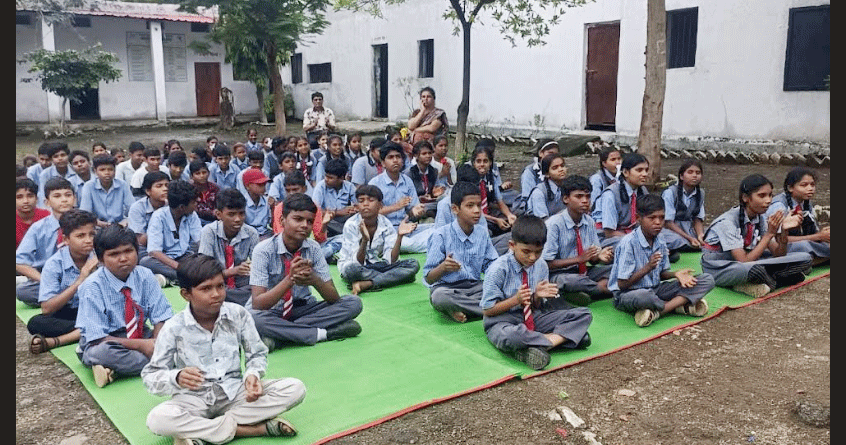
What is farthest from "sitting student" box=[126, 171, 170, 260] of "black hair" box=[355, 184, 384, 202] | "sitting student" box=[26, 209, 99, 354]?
"black hair" box=[355, 184, 384, 202]

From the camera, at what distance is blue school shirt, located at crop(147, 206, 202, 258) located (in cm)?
543

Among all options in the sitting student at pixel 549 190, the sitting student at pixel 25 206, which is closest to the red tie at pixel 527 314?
the sitting student at pixel 549 190

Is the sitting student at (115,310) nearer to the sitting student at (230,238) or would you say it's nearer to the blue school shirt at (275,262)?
the blue school shirt at (275,262)

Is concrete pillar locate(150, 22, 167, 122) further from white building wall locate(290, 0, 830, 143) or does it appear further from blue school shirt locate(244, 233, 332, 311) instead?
blue school shirt locate(244, 233, 332, 311)

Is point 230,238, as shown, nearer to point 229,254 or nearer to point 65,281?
point 229,254

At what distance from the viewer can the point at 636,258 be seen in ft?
14.8

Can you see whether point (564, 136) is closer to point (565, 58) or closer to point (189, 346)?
point (565, 58)

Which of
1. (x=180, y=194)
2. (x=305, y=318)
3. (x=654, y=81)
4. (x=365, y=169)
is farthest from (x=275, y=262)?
(x=654, y=81)

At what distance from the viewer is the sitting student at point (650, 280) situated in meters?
4.39

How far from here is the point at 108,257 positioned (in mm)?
3604

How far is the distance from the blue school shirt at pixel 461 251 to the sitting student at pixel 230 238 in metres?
1.29

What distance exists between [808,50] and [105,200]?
29.2ft

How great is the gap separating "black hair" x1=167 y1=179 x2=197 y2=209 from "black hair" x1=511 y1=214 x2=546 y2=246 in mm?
2802

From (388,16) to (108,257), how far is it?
14.0m
